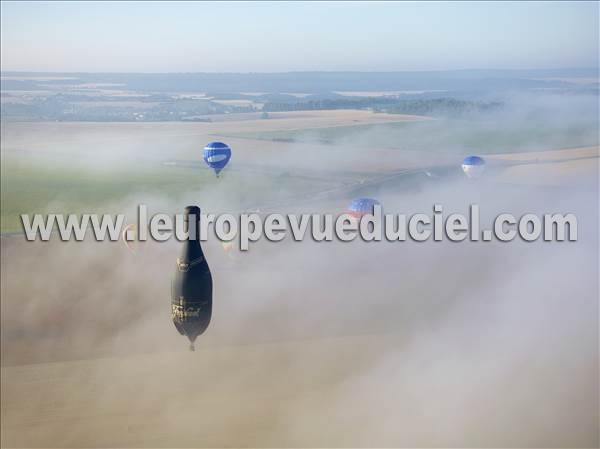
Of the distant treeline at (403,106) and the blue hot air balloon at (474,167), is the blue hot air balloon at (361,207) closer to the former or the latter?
the blue hot air balloon at (474,167)

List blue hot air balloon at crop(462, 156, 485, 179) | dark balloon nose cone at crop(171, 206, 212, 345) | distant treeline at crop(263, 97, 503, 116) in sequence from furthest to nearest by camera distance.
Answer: distant treeline at crop(263, 97, 503, 116), blue hot air balloon at crop(462, 156, 485, 179), dark balloon nose cone at crop(171, 206, 212, 345)

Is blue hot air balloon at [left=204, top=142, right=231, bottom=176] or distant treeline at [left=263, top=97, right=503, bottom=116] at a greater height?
distant treeline at [left=263, top=97, right=503, bottom=116]

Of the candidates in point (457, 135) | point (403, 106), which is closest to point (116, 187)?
point (457, 135)

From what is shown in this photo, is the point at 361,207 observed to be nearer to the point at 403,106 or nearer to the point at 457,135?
the point at 457,135

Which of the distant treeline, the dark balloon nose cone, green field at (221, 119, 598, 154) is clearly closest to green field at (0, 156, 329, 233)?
green field at (221, 119, 598, 154)

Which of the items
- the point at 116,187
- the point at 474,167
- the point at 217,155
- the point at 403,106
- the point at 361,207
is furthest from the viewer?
the point at 403,106

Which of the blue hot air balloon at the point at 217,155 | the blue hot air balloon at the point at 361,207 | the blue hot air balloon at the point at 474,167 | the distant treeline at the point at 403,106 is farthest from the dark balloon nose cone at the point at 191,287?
the distant treeline at the point at 403,106

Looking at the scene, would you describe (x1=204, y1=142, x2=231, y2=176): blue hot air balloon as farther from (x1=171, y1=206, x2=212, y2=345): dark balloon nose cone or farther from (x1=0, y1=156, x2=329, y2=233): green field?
(x1=171, y1=206, x2=212, y2=345): dark balloon nose cone
